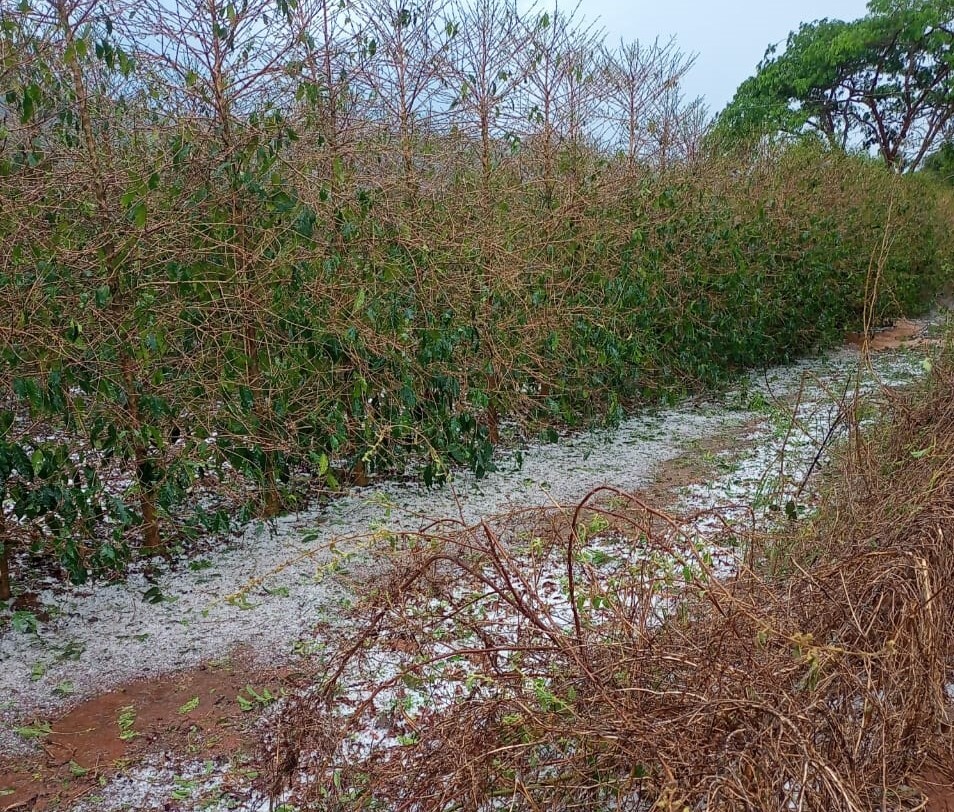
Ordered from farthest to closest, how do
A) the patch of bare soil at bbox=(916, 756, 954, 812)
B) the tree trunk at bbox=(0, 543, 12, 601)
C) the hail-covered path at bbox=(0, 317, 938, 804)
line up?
the tree trunk at bbox=(0, 543, 12, 601)
the hail-covered path at bbox=(0, 317, 938, 804)
the patch of bare soil at bbox=(916, 756, 954, 812)

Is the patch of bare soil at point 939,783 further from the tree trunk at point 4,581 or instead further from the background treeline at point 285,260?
the tree trunk at point 4,581

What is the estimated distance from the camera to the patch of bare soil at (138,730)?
2607 mm

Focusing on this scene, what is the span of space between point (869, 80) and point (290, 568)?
2193 cm

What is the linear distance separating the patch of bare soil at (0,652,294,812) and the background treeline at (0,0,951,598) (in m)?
0.82

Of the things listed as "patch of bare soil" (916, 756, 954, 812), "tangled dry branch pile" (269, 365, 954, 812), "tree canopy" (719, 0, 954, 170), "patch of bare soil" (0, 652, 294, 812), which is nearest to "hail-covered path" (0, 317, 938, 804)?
"patch of bare soil" (0, 652, 294, 812)

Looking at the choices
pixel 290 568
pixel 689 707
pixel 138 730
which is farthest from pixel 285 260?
pixel 689 707

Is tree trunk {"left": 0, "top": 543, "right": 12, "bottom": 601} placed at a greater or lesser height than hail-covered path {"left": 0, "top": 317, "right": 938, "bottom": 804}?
greater

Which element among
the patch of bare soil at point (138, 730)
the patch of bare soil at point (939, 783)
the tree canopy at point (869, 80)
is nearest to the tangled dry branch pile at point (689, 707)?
the patch of bare soil at point (939, 783)

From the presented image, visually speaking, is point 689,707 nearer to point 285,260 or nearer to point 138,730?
point 138,730

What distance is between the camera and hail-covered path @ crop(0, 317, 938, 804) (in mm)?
3305

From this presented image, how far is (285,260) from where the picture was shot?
4.20 m

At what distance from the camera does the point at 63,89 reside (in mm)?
3650

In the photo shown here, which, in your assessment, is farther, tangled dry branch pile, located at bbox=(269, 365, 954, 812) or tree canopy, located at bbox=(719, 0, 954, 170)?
tree canopy, located at bbox=(719, 0, 954, 170)

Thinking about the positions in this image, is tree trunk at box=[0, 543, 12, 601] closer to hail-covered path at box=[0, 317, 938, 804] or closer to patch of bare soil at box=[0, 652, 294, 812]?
hail-covered path at box=[0, 317, 938, 804]
